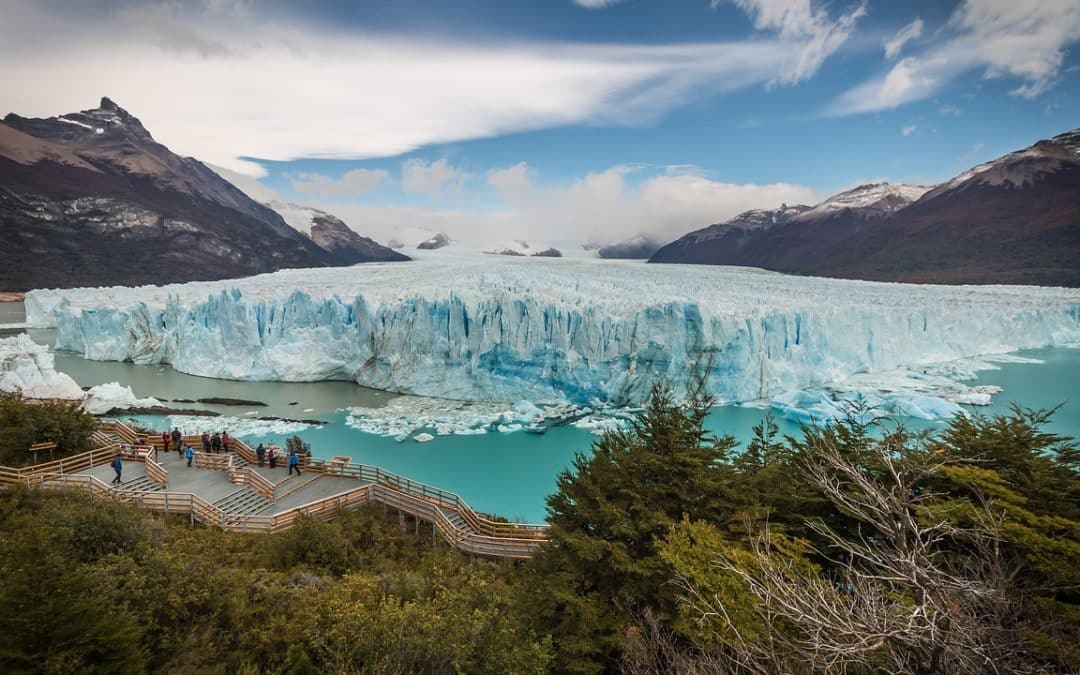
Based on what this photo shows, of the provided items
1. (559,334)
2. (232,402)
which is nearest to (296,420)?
(232,402)

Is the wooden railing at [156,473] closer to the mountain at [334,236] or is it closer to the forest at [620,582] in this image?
the forest at [620,582]

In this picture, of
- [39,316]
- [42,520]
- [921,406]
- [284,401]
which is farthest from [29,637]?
[39,316]

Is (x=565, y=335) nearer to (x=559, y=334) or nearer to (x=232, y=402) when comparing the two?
(x=559, y=334)

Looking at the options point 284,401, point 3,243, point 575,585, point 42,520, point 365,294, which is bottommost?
point 284,401

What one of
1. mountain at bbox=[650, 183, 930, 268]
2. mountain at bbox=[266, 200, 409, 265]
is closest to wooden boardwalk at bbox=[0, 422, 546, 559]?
mountain at bbox=[266, 200, 409, 265]

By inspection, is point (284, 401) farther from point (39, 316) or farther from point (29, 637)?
point (39, 316)

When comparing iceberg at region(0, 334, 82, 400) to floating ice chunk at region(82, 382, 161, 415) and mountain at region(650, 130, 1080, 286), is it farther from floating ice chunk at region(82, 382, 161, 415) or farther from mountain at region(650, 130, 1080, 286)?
mountain at region(650, 130, 1080, 286)

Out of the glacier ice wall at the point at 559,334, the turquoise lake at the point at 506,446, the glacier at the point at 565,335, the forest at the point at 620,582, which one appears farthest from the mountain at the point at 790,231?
the forest at the point at 620,582
